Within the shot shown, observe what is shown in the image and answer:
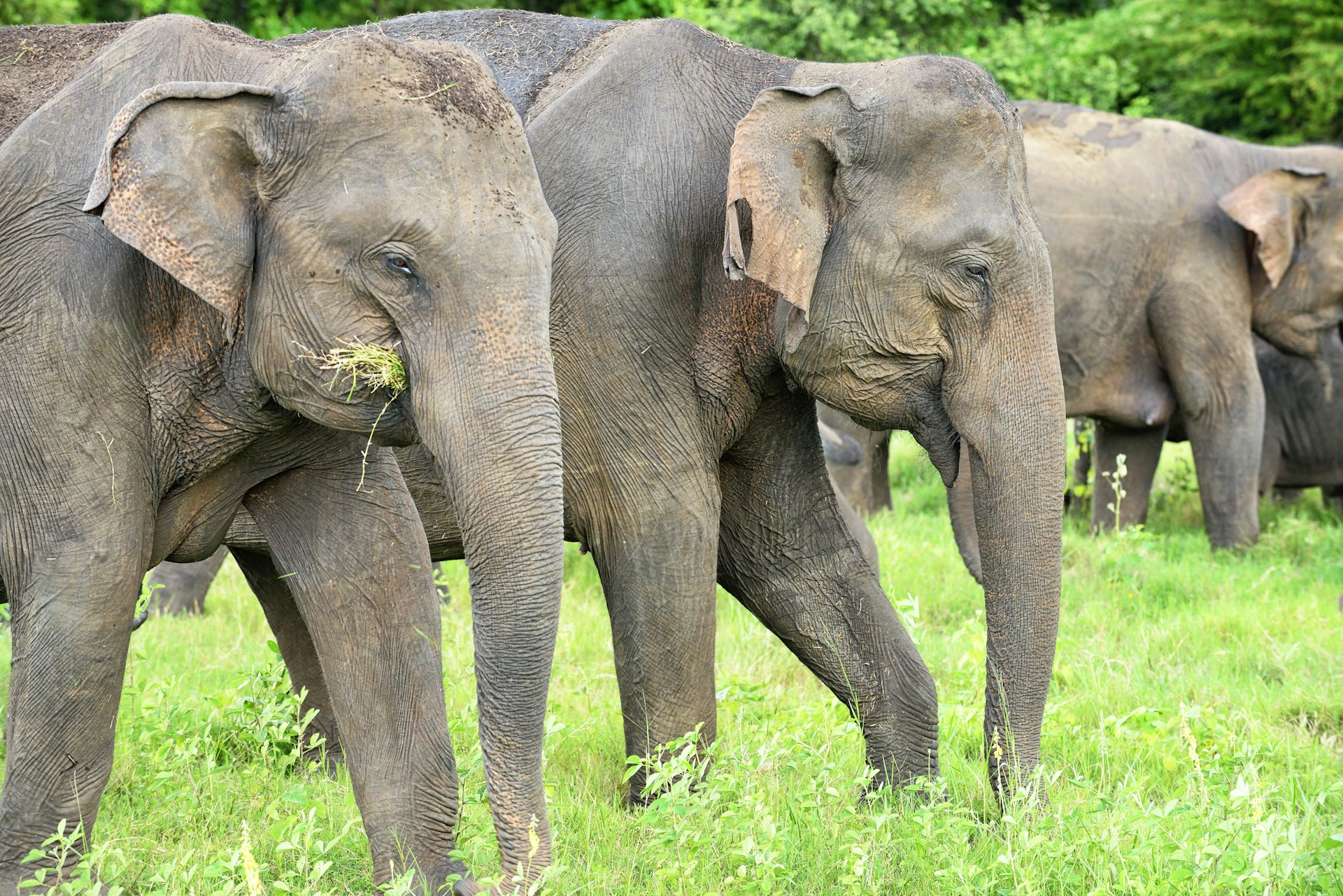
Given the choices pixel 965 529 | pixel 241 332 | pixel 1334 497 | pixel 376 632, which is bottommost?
pixel 1334 497

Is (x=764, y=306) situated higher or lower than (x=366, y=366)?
lower

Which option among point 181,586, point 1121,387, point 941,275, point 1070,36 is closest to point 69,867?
point 941,275

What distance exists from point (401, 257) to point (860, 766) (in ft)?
7.59

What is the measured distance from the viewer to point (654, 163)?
160 inches

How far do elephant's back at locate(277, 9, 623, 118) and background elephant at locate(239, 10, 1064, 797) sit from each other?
53 millimetres

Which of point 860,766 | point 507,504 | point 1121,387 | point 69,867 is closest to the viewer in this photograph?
point 507,504

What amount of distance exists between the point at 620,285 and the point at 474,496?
1.18 metres

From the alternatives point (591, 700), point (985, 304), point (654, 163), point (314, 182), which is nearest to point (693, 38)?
point (654, 163)

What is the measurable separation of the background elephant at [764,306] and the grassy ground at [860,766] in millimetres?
365

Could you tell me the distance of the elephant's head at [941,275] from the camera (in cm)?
391

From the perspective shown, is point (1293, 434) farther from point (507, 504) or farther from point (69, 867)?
point (69, 867)

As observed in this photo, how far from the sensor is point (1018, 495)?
395 centimetres

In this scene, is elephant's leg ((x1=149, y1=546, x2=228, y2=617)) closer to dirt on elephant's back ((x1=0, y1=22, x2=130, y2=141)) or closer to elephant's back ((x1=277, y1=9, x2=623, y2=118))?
elephant's back ((x1=277, y1=9, x2=623, y2=118))

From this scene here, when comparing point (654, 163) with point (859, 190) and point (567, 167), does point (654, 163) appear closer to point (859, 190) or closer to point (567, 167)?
point (567, 167)
